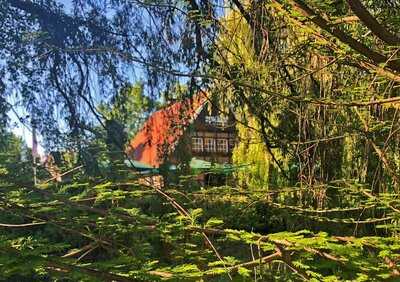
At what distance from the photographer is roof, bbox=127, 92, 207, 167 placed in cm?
355

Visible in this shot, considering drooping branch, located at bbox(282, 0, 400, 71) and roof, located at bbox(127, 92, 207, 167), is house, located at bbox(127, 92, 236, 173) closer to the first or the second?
roof, located at bbox(127, 92, 207, 167)

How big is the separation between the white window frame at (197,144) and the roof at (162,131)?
94 mm

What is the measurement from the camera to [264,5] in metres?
2.21

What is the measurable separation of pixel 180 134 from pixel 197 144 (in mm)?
127

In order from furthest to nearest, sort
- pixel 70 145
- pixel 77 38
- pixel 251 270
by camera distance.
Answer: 1. pixel 77 38
2. pixel 70 145
3. pixel 251 270

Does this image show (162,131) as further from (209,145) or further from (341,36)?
(341,36)

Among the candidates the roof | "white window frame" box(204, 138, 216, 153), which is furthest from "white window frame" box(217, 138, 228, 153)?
the roof

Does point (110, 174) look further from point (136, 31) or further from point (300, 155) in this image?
point (136, 31)

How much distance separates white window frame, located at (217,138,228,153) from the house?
96mm

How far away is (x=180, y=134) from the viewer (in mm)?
3594

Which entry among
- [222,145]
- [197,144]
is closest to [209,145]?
[197,144]

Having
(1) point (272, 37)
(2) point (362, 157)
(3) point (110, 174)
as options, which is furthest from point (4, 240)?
(2) point (362, 157)

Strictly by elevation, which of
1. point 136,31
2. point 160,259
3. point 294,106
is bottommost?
point 160,259

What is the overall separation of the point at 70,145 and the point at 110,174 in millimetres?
603
